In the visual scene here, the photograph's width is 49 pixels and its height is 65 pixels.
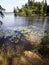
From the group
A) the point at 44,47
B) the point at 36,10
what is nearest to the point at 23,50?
the point at 44,47

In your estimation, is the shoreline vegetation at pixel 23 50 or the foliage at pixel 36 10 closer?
the shoreline vegetation at pixel 23 50

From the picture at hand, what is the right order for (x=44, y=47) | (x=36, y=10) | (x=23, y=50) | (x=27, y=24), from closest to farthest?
1. (x=23, y=50)
2. (x=44, y=47)
3. (x=27, y=24)
4. (x=36, y=10)

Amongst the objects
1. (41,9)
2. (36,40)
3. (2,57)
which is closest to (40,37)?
(36,40)

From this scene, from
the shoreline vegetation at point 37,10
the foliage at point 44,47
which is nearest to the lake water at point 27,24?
the foliage at point 44,47

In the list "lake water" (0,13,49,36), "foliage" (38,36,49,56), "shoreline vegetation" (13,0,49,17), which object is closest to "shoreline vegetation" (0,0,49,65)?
"foliage" (38,36,49,56)

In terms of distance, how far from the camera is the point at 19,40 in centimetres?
1236

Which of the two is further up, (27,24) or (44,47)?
(44,47)

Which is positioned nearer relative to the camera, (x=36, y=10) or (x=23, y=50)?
(x=23, y=50)

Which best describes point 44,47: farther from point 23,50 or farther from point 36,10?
point 36,10

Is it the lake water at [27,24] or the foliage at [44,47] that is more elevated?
the foliage at [44,47]

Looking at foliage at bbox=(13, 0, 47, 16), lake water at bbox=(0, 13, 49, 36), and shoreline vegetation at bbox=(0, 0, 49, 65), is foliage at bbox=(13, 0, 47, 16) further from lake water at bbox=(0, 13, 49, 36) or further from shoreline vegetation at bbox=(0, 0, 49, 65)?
shoreline vegetation at bbox=(0, 0, 49, 65)

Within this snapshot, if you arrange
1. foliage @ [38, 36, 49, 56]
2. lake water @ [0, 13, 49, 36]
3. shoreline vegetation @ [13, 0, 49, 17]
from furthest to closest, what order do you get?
shoreline vegetation @ [13, 0, 49, 17]
lake water @ [0, 13, 49, 36]
foliage @ [38, 36, 49, 56]

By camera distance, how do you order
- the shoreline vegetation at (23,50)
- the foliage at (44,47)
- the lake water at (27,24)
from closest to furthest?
the shoreline vegetation at (23,50) → the foliage at (44,47) → the lake water at (27,24)

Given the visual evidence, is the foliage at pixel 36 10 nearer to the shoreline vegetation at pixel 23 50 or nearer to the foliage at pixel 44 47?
the shoreline vegetation at pixel 23 50
